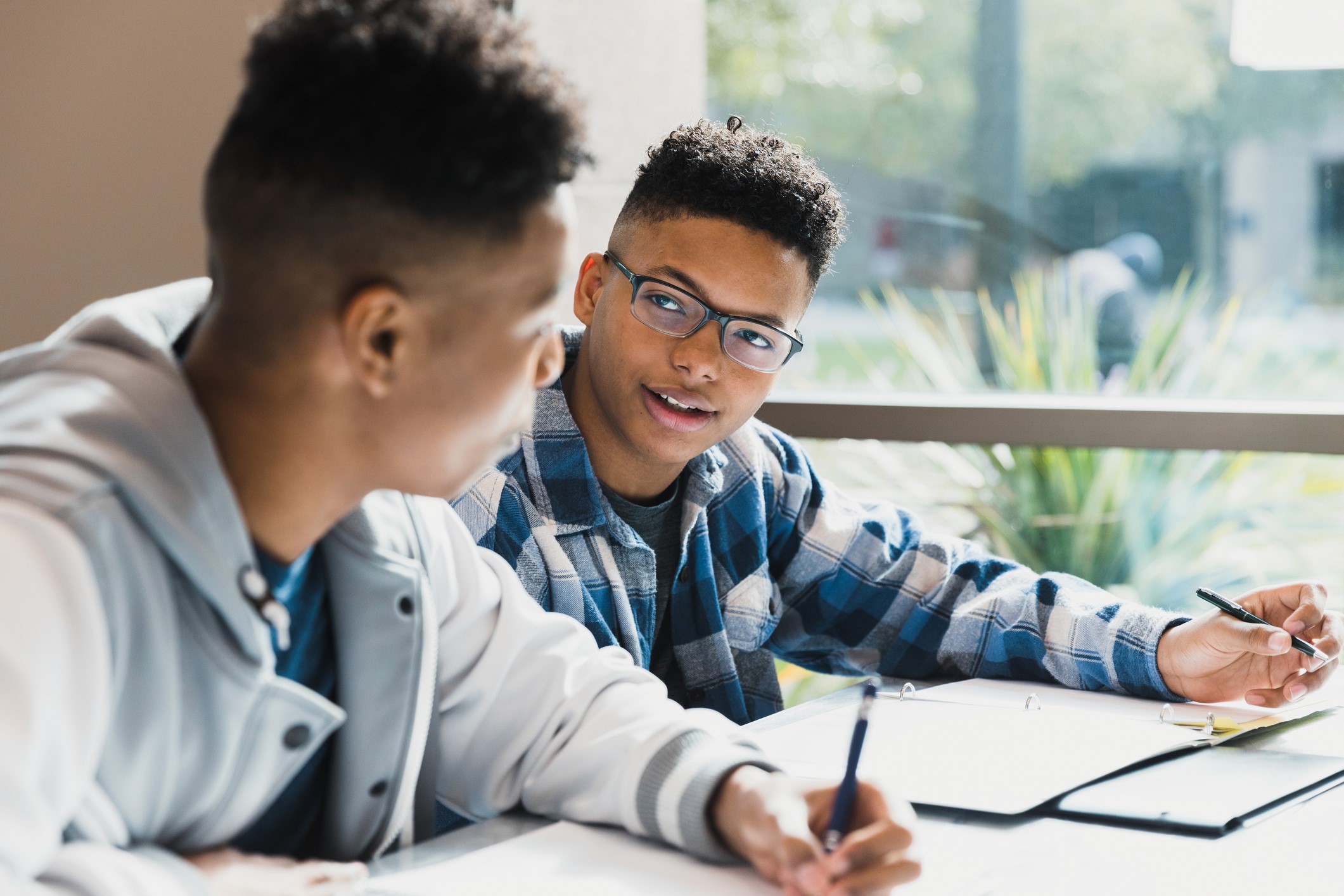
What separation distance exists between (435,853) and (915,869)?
364mm

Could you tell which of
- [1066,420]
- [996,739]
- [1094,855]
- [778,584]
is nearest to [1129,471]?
[1066,420]

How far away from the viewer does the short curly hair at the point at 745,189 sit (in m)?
1.61

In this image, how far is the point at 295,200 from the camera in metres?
0.83

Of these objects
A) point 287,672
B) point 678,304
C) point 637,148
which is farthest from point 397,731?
point 637,148

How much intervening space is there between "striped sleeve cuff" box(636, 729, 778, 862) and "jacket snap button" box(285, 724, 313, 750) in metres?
0.26

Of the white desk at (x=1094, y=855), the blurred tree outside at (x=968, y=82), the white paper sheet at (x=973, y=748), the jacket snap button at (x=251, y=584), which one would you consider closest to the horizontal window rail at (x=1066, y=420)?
the blurred tree outside at (x=968, y=82)

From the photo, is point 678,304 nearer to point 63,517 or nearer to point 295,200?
point 295,200

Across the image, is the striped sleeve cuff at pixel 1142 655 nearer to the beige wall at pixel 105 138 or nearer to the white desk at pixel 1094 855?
the white desk at pixel 1094 855

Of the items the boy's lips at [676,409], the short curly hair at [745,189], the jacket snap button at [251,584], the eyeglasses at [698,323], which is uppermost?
the short curly hair at [745,189]

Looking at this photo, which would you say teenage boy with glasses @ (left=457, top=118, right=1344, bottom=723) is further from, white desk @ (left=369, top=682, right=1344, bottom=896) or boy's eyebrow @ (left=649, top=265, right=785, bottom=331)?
white desk @ (left=369, top=682, right=1344, bottom=896)

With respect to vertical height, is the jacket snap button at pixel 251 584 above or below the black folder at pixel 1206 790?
above

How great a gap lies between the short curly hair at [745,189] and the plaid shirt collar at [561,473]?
11.1 inches

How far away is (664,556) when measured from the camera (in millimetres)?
1723

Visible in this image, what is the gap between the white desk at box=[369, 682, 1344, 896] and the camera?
94 cm
